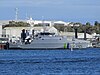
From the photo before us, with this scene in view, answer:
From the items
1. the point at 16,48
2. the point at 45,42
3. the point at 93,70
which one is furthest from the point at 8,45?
the point at 93,70

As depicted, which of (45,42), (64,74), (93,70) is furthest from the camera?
(45,42)

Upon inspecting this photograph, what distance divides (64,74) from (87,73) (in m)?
2.52

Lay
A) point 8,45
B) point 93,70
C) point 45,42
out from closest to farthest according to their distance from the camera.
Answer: point 93,70 < point 45,42 < point 8,45

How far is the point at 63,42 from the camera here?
161 metres

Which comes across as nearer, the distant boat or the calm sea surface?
the calm sea surface

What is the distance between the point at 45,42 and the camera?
159750 mm

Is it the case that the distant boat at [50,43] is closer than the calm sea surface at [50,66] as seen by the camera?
No

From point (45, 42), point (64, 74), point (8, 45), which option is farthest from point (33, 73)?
point (8, 45)

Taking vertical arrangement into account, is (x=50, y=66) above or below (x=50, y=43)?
below

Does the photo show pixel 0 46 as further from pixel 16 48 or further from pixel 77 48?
pixel 77 48

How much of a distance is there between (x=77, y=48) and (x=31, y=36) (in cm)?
1778

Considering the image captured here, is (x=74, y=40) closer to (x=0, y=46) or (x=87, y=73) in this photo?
(x=0, y=46)

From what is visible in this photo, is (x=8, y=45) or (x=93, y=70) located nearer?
(x=93, y=70)

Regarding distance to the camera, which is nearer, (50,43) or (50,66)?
(50,66)
